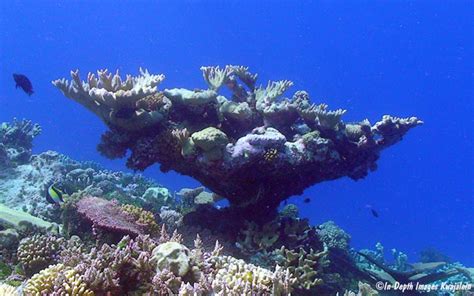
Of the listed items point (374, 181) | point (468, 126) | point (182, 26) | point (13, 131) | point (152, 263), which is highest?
point (182, 26)

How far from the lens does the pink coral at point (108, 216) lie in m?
5.52

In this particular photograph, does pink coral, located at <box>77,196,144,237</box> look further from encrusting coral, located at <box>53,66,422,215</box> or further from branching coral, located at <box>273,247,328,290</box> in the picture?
branching coral, located at <box>273,247,328,290</box>

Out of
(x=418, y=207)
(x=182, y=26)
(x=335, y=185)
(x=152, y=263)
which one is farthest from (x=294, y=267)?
(x=182, y=26)

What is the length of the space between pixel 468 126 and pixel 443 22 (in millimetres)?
28962

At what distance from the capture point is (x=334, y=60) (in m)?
120

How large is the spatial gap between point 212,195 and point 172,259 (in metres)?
4.07

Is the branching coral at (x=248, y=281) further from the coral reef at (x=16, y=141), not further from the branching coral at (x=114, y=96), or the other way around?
the coral reef at (x=16, y=141)

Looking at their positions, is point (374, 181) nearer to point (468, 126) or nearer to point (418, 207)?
point (418, 207)

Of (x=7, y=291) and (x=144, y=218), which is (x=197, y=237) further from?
(x=7, y=291)

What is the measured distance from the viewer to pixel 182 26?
13612 cm

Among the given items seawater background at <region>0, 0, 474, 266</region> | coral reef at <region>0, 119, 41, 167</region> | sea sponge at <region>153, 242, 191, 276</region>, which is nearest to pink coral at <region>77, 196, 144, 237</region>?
sea sponge at <region>153, 242, 191, 276</region>

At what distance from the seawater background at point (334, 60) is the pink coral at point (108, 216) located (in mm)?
79560

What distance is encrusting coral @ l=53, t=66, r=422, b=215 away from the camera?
251 inches

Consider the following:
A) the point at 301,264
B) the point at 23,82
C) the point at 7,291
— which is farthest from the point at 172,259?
the point at 23,82
